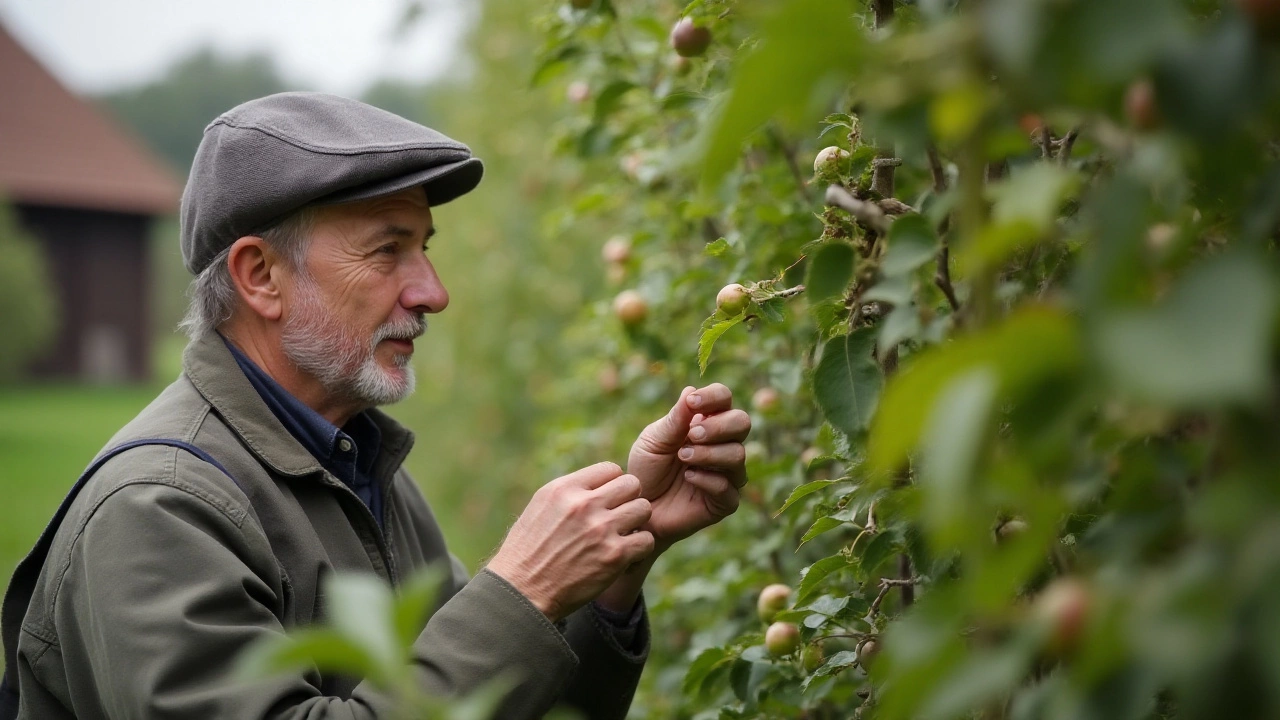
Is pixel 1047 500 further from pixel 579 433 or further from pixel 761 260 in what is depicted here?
pixel 579 433

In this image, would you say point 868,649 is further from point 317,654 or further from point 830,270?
point 317,654

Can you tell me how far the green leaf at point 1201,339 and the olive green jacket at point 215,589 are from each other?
49.4 inches

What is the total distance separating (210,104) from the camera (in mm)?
52406

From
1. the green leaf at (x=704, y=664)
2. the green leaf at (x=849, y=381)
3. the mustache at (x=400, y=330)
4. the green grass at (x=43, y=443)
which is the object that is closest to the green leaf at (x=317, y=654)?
the green leaf at (x=849, y=381)

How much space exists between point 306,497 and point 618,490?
600mm

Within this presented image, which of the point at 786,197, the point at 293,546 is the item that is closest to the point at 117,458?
the point at 293,546

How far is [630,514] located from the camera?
1820 mm

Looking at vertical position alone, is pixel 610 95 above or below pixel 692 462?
above

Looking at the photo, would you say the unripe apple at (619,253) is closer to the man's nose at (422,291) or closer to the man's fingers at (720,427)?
the man's nose at (422,291)

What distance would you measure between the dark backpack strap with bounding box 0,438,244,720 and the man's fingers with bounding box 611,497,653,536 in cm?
64

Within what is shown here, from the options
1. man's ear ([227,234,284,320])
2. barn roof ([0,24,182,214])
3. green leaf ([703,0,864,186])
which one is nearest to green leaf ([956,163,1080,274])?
green leaf ([703,0,864,186])

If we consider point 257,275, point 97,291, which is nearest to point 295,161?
point 257,275

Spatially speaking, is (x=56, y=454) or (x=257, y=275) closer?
(x=257, y=275)

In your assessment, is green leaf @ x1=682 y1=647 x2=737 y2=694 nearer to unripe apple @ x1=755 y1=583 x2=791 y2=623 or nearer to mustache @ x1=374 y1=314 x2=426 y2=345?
unripe apple @ x1=755 y1=583 x2=791 y2=623
